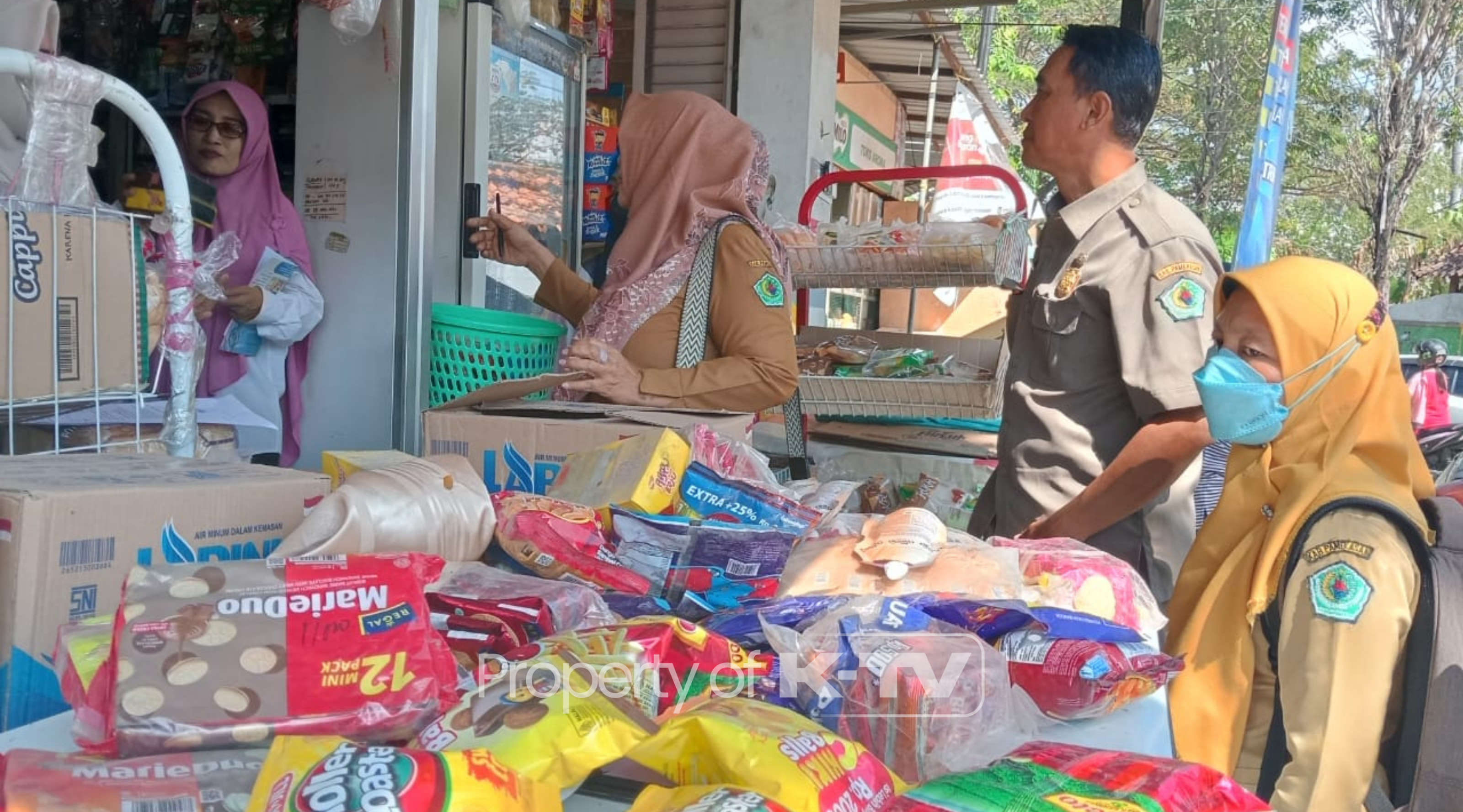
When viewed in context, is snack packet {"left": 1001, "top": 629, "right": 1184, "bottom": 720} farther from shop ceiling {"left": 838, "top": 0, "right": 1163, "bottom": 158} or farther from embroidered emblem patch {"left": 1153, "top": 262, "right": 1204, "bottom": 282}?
shop ceiling {"left": 838, "top": 0, "right": 1163, "bottom": 158}

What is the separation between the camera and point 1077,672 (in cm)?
117

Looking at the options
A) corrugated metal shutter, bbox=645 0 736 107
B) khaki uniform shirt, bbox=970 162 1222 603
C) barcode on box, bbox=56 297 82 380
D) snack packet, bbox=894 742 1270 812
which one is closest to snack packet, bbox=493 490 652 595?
snack packet, bbox=894 742 1270 812

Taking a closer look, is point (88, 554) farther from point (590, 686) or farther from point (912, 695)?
point (912, 695)

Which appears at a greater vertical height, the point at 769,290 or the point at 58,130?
the point at 58,130

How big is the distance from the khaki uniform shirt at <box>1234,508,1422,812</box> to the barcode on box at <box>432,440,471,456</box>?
4.69 ft

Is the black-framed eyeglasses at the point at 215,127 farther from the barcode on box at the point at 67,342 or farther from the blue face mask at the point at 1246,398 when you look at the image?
the blue face mask at the point at 1246,398

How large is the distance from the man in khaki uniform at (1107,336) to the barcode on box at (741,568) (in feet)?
4.16

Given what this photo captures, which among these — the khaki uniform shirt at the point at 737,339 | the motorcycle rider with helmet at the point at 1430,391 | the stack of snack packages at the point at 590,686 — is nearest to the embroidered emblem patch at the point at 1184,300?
the khaki uniform shirt at the point at 737,339

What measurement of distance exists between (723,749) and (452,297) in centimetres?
324

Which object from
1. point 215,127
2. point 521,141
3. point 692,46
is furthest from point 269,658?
point 692,46

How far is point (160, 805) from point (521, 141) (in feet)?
12.0

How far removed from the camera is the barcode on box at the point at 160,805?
81 centimetres

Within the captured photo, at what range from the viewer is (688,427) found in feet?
5.94

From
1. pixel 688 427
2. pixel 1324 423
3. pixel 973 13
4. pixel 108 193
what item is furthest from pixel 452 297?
pixel 973 13
